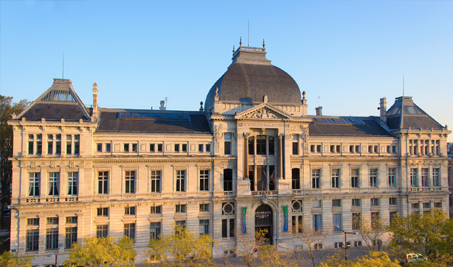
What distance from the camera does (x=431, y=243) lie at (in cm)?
4366

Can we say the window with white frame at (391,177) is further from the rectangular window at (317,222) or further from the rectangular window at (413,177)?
the rectangular window at (317,222)

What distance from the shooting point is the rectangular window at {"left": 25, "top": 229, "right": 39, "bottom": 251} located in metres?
49.8

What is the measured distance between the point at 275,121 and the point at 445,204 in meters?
39.2

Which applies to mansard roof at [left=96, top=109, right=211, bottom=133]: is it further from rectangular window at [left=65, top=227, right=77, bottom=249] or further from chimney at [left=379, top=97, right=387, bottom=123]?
chimney at [left=379, top=97, right=387, bottom=123]

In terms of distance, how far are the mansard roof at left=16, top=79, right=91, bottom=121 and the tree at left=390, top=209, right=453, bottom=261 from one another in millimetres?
49694

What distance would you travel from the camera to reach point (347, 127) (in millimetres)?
68750

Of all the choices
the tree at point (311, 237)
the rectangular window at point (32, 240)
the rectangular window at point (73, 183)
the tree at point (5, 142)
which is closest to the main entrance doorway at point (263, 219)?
the tree at point (311, 237)

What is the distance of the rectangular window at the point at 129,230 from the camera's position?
179 ft

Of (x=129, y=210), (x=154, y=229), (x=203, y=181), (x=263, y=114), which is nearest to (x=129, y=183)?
(x=129, y=210)

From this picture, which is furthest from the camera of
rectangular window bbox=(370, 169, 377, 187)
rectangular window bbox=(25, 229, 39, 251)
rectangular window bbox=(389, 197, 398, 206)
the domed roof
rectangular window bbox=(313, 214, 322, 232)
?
rectangular window bbox=(389, 197, 398, 206)

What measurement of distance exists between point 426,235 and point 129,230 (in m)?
44.0

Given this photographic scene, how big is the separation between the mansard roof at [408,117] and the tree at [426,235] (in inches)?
945

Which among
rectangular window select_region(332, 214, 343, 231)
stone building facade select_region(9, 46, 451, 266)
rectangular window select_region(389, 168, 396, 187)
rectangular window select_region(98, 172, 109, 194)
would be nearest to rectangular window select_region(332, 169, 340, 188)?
stone building facade select_region(9, 46, 451, 266)

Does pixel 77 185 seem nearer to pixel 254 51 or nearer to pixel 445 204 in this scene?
pixel 254 51
